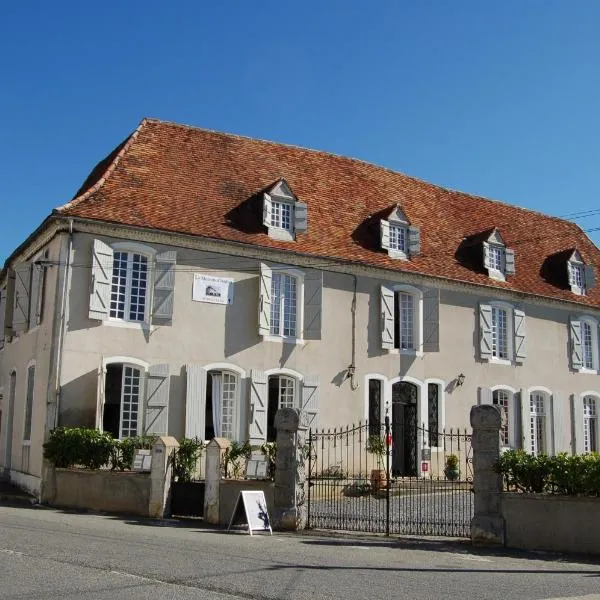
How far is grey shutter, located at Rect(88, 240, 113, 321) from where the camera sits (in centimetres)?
1917

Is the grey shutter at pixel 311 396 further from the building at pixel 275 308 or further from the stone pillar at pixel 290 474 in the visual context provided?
the stone pillar at pixel 290 474

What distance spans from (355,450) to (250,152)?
970cm

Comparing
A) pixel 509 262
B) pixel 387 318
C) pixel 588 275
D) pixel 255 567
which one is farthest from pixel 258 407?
pixel 588 275

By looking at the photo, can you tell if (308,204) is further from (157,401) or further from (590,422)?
(590,422)

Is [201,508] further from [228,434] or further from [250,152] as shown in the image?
[250,152]

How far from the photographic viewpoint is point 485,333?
25.6 meters

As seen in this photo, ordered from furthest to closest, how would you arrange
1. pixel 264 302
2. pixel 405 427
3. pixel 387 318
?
pixel 405 427 → pixel 387 318 → pixel 264 302

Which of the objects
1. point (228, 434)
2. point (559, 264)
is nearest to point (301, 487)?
point (228, 434)

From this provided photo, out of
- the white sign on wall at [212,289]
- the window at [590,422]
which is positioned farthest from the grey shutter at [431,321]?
the window at [590,422]

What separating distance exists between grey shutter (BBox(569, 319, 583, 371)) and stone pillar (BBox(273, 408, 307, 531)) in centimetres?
1589

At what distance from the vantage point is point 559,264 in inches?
1140

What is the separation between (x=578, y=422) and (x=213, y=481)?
1643 cm

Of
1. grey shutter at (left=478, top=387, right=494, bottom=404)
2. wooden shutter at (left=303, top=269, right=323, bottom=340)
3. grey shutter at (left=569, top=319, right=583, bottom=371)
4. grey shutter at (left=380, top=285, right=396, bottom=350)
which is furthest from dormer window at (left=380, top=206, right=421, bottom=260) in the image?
grey shutter at (left=569, top=319, right=583, bottom=371)

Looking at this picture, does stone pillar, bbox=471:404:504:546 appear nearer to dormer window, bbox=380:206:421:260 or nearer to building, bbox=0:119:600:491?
building, bbox=0:119:600:491
